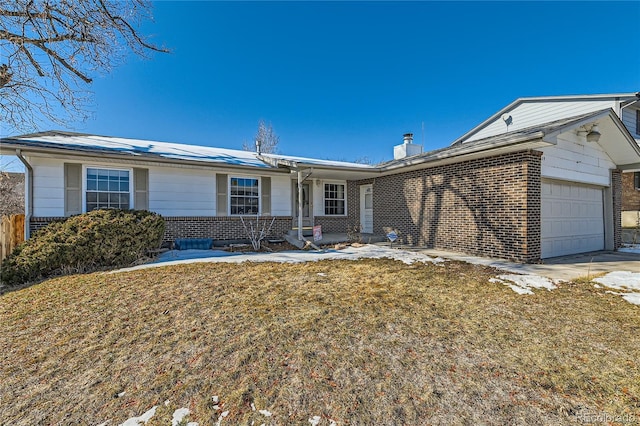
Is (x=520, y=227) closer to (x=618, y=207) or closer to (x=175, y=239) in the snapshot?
(x=618, y=207)

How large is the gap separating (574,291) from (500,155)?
397cm

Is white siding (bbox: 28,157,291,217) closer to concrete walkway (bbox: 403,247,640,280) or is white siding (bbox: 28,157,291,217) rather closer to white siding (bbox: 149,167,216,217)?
white siding (bbox: 149,167,216,217)

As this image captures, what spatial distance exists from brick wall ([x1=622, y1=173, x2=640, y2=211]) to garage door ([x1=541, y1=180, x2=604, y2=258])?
27.0 ft

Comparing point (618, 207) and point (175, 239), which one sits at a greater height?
point (618, 207)

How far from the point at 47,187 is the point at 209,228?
4349 mm

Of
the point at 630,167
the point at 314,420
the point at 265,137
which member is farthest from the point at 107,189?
the point at 265,137

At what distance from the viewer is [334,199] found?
12875mm

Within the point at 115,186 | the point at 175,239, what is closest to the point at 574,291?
the point at 175,239

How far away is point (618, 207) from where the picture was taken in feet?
31.8

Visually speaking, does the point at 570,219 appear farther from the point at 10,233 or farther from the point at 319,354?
the point at 10,233

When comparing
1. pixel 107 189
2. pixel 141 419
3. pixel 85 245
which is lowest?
pixel 141 419

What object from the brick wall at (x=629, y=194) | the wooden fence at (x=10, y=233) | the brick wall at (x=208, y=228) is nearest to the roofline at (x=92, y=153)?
the wooden fence at (x=10, y=233)

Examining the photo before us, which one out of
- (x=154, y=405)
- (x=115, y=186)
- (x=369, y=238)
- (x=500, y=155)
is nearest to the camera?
(x=154, y=405)

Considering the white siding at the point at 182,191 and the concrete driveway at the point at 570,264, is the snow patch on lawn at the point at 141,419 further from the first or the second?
the white siding at the point at 182,191
